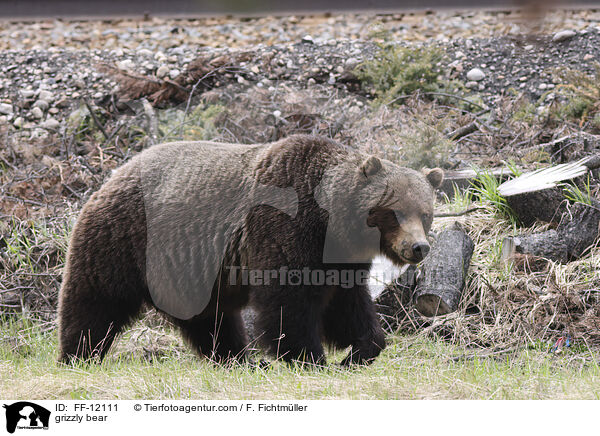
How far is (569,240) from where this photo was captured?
5340mm

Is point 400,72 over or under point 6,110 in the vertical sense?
over

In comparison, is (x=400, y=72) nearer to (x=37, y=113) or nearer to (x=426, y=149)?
(x=426, y=149)

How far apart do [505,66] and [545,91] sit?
760 millimetres

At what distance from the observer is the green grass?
335 cm

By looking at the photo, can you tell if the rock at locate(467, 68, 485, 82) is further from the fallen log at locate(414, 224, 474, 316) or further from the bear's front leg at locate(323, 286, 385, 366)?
the bear's front leg at locate(323, 286, 385, 366)

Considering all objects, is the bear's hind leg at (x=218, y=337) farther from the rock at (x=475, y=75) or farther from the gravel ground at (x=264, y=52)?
the rock at (x=475, y=75)

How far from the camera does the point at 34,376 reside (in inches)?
160

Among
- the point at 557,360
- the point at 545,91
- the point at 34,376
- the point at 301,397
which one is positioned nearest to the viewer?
the point at 301,397

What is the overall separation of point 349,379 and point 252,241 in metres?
1.11

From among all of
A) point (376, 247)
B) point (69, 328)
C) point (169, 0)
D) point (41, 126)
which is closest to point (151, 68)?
point (41, 126)

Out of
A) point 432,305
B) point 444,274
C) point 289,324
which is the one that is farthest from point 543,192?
point 289,324

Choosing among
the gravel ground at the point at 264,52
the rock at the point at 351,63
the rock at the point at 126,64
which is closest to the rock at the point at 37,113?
the gravel ground at the point at 264,52

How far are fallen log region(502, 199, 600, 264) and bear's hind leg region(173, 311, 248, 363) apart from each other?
2314mm

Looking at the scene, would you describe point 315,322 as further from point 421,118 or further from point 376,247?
point 421,118
